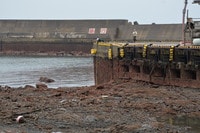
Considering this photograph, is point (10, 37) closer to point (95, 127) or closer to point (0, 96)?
point (0, 96)

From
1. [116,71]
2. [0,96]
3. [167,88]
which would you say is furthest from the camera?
[116,71]

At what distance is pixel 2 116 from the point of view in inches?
600

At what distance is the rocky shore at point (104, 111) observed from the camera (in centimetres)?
1400

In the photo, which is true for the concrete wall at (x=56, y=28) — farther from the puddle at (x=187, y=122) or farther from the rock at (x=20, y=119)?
the rock at (x=20, y=119)

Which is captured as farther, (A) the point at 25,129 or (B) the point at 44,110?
(B) the point at 44,110

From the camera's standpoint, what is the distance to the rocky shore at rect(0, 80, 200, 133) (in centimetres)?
1400

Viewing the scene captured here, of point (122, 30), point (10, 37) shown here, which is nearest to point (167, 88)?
point (122, 30)

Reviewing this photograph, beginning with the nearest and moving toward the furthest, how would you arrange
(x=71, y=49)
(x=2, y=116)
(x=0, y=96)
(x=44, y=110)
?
(x=2, y=116) < (x=44, y=110) < (x=0, y=96) < (x=71, y=49)

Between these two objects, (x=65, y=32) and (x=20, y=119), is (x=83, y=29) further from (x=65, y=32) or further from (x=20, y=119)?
(x=20, y=119)

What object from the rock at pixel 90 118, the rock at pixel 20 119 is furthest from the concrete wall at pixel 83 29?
the rock at pixel 20 119

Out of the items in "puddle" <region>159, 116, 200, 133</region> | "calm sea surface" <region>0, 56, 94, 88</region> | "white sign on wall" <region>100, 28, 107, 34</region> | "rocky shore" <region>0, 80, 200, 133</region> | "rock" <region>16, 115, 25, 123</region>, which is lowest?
"calm sea surface" <region>0, 56, 94, 88</region>

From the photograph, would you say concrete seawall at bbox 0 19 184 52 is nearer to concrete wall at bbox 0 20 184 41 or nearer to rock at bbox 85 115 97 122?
concrete wall at bbox 0 20 184 41

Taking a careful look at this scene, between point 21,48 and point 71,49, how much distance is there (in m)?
10.7

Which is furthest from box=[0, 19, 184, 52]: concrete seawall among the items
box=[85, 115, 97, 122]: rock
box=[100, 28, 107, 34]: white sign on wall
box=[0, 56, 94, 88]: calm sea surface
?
box=[85, 115, 97, 122]: rock
